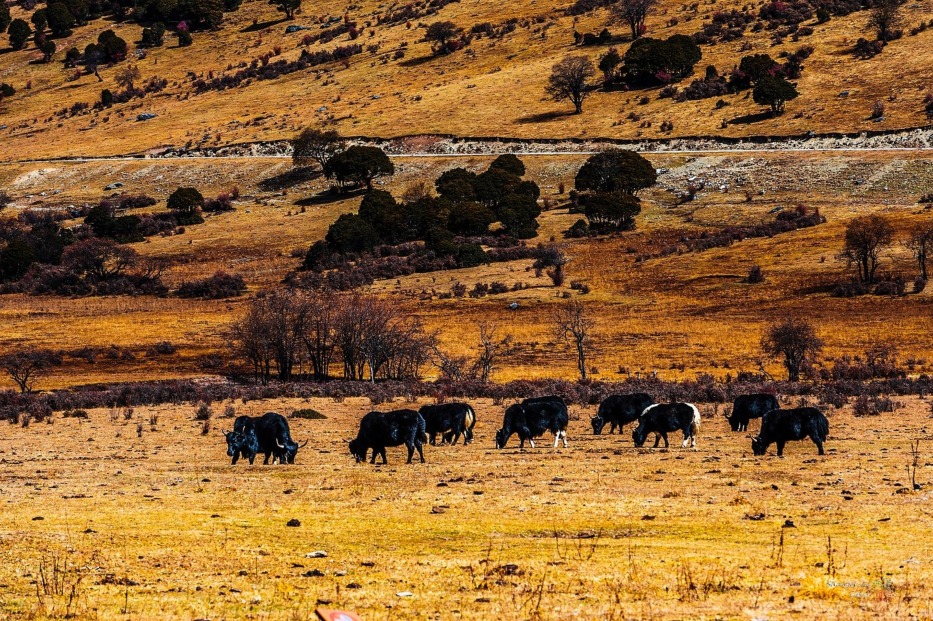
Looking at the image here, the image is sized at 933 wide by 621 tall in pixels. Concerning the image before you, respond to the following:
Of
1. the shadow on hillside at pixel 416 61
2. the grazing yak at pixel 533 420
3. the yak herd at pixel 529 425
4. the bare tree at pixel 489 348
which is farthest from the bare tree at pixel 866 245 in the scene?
the shadow on hillside at pixel 416 61

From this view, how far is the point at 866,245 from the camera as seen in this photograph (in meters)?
76.7

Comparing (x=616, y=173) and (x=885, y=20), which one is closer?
(x=616, y=173)

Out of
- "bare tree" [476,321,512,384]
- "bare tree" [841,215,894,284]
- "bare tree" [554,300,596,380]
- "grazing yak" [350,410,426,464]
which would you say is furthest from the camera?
"bare tree" [841,215,894,284]

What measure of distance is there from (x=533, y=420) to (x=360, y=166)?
94.4 metres

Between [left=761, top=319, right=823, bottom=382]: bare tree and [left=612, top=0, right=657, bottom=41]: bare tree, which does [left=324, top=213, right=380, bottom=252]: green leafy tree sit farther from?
[left=612, top=0, right=657, bottom=41]: bare tree

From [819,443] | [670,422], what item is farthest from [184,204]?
[819,443]

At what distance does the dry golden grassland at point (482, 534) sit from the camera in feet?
45.2

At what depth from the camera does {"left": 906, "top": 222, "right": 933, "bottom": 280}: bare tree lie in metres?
76.7

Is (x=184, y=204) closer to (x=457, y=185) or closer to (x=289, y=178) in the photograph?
(x=289, y=178)

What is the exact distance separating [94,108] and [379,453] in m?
172

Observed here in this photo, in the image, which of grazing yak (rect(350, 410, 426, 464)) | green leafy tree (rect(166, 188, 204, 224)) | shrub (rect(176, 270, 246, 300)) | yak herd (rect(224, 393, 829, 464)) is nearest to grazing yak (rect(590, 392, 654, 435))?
yak herd (rect(224, 393, 829, 464))

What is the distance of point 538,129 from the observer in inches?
5340

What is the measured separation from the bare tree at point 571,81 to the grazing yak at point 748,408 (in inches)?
4315

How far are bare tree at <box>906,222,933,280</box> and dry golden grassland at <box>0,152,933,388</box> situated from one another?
1.27 meters
